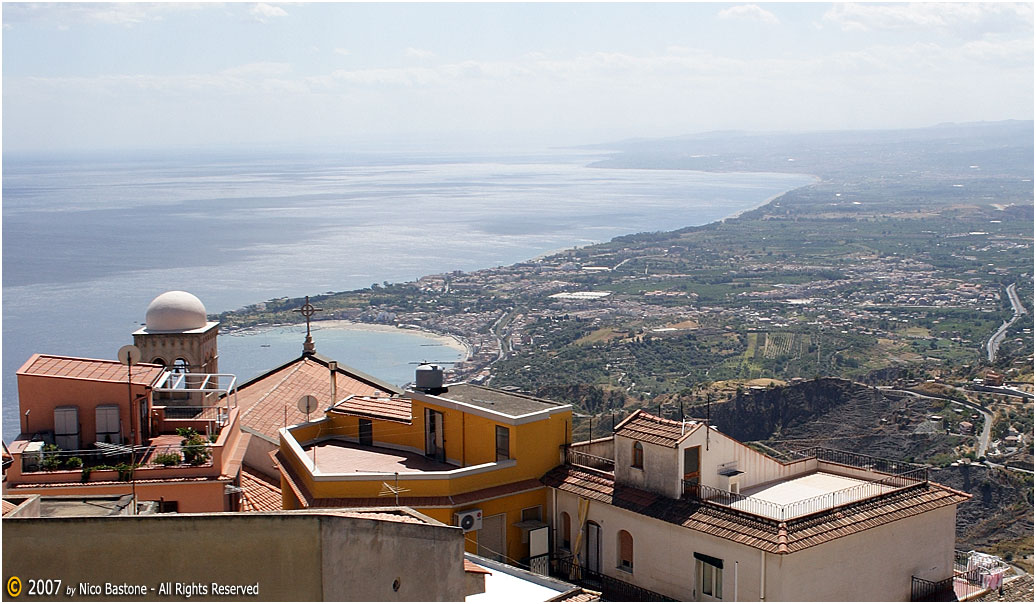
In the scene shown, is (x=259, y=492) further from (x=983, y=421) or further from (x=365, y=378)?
(x=983, y=421)

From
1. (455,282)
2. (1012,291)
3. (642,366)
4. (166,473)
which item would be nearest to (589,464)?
(166,473)

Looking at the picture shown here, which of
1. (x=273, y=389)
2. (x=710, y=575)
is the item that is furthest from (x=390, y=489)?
(x=273, y=389)

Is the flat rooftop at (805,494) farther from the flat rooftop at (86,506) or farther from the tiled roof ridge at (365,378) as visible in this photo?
the tiled roof ridge at (365,378)

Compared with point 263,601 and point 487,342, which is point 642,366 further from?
point 263,601

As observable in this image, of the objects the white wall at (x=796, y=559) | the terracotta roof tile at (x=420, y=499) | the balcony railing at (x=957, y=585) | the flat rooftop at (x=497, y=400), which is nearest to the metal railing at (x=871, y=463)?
the white wall at (x=796, y=559)

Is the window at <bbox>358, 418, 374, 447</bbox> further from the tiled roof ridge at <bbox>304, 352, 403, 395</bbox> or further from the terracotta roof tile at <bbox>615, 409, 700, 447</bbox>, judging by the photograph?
the terracotta roof tile at <bbox>615, 409, 700, 447</bbox>

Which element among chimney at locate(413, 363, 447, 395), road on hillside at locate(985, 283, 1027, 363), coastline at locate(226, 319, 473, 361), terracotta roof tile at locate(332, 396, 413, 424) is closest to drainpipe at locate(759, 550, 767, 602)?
chimney at locate(413, 363, 447, 395)
